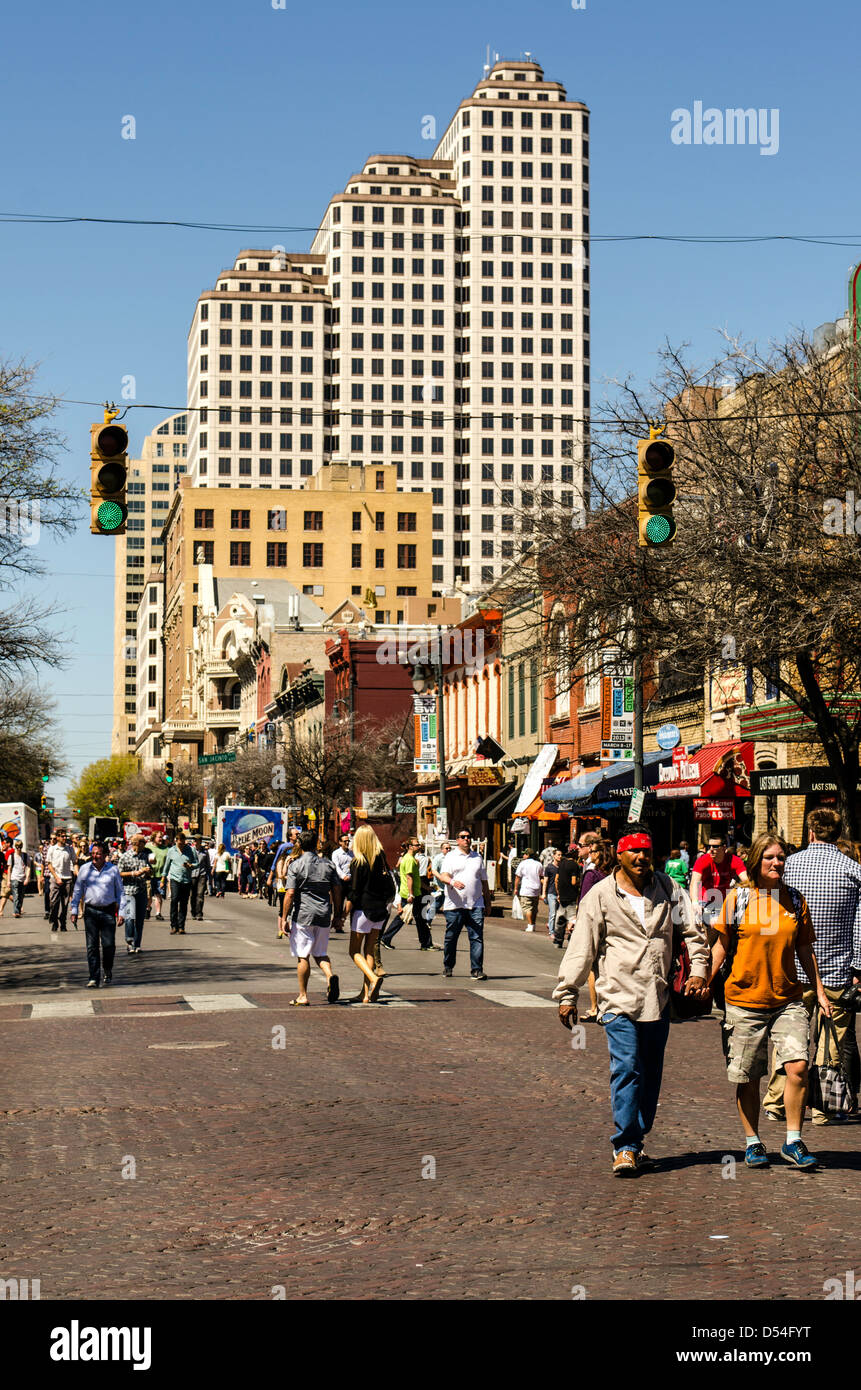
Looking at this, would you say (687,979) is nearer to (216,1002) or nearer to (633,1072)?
(633,1072)

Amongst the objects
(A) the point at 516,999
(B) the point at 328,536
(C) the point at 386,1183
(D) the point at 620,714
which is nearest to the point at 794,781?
(A) the point at 516,999

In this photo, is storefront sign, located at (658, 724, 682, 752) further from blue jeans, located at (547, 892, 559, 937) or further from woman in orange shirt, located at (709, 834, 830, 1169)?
woman in orange shirt, located at (709, 834, 830, 1169)

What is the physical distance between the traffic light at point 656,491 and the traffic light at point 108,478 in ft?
14.3

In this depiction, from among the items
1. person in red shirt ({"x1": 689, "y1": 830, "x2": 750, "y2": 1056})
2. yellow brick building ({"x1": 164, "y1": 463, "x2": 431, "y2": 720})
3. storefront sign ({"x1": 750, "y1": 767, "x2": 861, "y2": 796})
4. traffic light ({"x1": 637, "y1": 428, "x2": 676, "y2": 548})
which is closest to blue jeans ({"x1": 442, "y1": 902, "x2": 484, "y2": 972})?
person in red shirt ({"x1": 689, "y1": 830, "x2": 750, "y2": 1056})

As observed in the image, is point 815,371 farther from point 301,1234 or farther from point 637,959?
point 301,1234

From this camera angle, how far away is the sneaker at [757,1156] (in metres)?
9.07

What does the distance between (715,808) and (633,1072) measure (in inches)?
885

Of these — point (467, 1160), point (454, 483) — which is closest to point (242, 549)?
point (454, 483)

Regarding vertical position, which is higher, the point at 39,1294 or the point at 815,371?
the point at 815,371

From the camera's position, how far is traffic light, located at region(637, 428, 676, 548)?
13.8 meters

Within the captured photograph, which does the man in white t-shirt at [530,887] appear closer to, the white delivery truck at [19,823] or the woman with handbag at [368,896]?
the woman with handbag at [368,896]

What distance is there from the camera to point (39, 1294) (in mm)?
6441

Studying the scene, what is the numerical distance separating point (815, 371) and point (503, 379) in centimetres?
13217

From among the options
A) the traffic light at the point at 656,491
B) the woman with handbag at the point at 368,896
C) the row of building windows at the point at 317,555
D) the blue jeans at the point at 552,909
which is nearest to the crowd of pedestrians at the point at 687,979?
the traffic light at the point at 656,491
